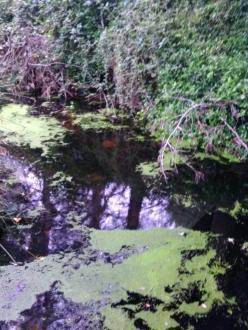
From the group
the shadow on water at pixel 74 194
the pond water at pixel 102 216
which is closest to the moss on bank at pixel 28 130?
the pond water at pixel 102 216

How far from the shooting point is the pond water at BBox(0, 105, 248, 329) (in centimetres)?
283

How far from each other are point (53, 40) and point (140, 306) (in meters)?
4.77

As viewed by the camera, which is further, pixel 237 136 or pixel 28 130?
pixel 28 130

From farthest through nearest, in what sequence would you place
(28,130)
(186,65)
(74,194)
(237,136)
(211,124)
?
(28,130) → (186,65) → (211,124) → (237,136) → (74,194)

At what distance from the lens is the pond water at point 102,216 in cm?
283

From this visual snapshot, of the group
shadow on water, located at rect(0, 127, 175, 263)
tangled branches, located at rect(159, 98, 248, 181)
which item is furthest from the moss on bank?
tangled branches, located at rect(159, 98, 248, 181)

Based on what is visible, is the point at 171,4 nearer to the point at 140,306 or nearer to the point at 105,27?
the point at 105,27

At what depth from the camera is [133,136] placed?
506 cm

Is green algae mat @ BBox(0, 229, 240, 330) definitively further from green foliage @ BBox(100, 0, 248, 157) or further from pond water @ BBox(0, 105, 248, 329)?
green foliage @ BBox(100, 0, 248, 157)

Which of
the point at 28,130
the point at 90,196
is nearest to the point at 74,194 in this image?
the point at 90,196

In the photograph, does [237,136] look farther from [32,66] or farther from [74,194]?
[32,66]

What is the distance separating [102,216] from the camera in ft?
11.9

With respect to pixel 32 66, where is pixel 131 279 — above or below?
below

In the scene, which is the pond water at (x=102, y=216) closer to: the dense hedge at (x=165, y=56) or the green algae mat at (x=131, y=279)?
the green algae mat at (x=131, y=279)
